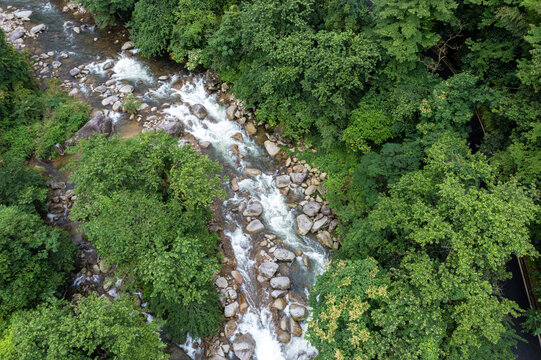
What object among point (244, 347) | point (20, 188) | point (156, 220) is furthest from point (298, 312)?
point (20, 188)

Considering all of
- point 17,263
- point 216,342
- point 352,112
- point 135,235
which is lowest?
point 216,342

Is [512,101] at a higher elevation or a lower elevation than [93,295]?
higher

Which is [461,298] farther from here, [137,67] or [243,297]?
[137,67]

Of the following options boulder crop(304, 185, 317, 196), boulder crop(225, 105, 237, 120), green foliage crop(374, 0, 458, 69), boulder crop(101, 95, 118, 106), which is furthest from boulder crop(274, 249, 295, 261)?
boulder crop(101, 95, 118, 106)

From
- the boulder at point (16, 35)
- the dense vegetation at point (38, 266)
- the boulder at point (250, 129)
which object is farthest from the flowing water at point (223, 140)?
the dense vegetation at point (38, 266)

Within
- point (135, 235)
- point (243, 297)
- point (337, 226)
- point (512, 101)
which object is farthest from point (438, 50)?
point (135, 235)

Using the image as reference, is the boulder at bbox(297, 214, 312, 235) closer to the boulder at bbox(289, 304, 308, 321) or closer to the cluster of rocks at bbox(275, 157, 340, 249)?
the cluster of rocks at bbox(275, 157, 340, 249)
